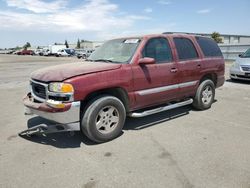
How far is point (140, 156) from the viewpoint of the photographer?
3.93 metres

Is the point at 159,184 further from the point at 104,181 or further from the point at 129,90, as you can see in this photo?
the point at 129,90

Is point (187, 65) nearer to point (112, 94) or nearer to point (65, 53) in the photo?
point (112, 94)

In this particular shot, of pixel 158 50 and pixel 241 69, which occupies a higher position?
pixel 158 50

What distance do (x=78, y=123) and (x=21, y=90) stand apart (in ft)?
20.9

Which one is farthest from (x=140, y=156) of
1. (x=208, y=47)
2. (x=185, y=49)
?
Result: (x=208, y=47)

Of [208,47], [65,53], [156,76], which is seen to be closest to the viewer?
[156,76]

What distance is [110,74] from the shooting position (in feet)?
→ 14.5

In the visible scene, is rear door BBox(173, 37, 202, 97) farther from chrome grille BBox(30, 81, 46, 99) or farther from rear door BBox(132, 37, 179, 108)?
chrome grille BBox(30, 81, 46, 99)

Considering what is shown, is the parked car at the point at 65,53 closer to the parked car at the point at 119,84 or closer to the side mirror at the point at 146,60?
the parked car at the point at 119,84

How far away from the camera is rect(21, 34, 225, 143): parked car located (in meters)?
4.08

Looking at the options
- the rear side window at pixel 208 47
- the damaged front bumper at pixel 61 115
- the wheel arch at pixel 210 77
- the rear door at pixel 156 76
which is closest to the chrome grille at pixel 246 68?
the rear side window at pixel 208 47

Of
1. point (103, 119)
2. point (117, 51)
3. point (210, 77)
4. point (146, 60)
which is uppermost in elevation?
point (117, 51)

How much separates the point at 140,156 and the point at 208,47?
13.1ft

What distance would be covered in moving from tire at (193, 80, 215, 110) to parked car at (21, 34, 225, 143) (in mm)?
24
